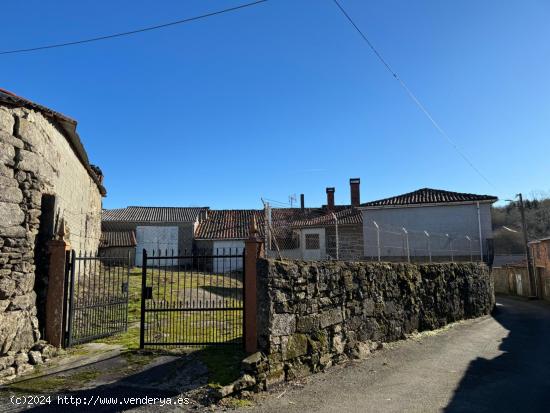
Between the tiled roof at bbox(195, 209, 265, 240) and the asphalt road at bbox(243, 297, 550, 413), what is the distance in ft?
77.2

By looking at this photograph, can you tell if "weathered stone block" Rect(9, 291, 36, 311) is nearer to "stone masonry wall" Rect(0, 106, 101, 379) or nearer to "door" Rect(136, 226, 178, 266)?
"stone masonry wall" Rect(0, 106, 101, 379)

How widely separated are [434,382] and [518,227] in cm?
5411

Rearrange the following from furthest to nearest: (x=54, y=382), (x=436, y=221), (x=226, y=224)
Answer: (x=226, y=224) < (x=436, y=221) < (x=54, y=382)

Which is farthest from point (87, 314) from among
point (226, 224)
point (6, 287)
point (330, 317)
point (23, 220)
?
point (226, 224)

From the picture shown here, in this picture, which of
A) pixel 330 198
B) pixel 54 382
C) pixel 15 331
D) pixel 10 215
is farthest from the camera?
pixel 330 198

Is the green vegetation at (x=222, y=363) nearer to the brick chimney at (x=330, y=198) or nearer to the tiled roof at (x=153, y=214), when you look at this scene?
the tiled roof at (x=153, y=214)

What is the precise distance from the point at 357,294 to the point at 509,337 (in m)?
6.92

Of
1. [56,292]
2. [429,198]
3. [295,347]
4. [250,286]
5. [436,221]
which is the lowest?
[295,347]

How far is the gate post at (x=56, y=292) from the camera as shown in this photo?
7965 mm

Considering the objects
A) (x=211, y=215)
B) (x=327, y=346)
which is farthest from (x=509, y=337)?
(x=211, y=215)

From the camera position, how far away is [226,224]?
122ft

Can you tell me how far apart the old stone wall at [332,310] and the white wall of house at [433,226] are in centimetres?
1124

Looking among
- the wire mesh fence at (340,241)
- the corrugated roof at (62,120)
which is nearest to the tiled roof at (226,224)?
the wire mesh fence at (340,241)

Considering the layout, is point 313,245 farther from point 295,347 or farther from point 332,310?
point 295,347
